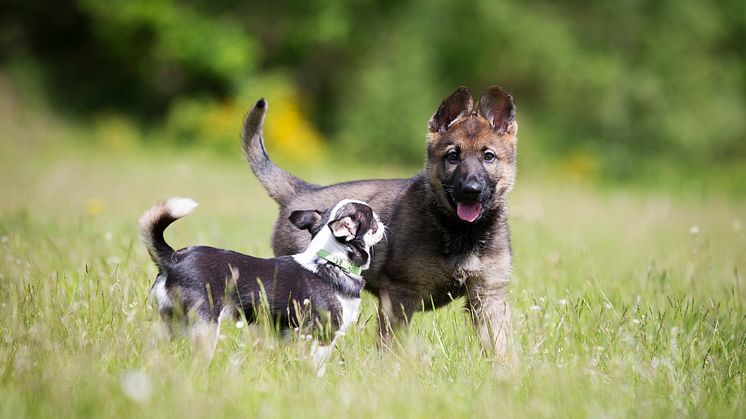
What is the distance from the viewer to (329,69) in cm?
2417

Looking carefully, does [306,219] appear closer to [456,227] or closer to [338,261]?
[338,261]

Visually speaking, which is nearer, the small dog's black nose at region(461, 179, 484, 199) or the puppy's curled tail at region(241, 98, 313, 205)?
the small dog's black nose at region(461, 179, 484, 199)

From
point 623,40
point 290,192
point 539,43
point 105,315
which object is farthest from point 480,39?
point 105,315

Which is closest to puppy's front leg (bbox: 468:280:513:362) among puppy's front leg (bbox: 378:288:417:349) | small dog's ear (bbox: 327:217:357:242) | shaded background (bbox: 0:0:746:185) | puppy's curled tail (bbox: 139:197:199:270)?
→ puppy's front leg (bbox: 378:288:417:349)

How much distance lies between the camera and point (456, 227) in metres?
4.89

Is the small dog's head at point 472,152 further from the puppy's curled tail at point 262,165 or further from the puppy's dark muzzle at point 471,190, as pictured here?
the puppy's curled tail at point 262,165

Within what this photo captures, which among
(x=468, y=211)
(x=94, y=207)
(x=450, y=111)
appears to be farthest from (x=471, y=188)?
(x=94, y=207)

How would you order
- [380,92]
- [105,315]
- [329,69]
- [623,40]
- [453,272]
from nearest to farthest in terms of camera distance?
[105,315]
[453,272]
[380,92]
[623,40]
[329,69]

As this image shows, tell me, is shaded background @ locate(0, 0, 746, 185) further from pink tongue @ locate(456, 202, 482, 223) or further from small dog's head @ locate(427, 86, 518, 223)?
pink tongue @ locate(456, 202, 482, 223)

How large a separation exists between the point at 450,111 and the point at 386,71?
1617cm

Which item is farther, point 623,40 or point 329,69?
point 329,69

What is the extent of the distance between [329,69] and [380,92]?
3776 mm

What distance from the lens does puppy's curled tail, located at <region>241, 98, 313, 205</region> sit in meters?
5.67

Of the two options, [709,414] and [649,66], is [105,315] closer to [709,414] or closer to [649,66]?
[709,414]
